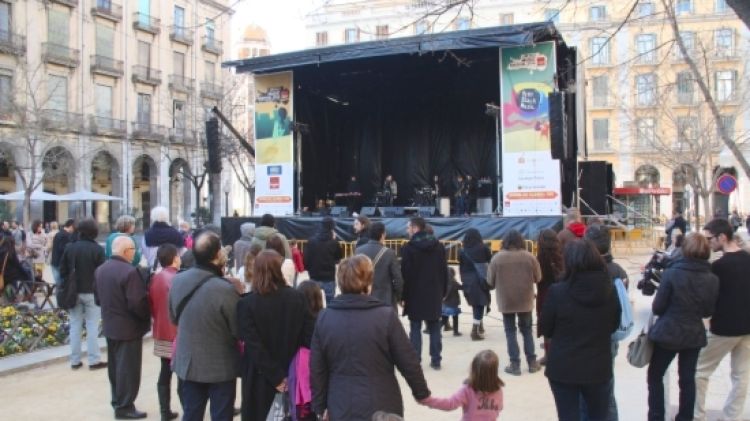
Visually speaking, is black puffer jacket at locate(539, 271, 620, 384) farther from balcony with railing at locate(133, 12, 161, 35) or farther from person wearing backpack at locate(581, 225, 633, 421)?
balcony with railing at locate(133, 12, 161, 35)

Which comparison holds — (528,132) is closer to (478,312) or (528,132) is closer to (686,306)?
(478,312)

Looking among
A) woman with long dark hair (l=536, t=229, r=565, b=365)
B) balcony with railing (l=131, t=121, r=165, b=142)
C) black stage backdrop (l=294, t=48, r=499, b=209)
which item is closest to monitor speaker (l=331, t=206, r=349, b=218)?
black stage backdrop (l=294, t=48, r=499, b=209)

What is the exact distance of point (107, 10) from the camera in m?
37.0

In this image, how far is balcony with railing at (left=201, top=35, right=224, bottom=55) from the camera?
1716 inches

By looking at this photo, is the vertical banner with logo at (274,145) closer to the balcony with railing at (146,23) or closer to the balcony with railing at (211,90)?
the balcony with railing at (146,23)

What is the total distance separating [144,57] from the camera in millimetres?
39844

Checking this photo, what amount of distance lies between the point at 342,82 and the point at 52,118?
19971 millimetres

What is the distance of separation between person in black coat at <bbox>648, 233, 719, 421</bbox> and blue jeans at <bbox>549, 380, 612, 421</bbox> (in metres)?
0.76

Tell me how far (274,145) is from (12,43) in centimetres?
1958

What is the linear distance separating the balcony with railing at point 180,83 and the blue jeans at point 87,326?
36.1 metres

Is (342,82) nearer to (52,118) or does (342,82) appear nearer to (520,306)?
(520,306)

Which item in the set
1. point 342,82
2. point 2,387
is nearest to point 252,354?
point 2,387

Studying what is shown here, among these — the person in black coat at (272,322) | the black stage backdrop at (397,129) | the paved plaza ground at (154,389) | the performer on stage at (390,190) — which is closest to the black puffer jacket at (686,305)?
the paved plaza ground at (154,389)

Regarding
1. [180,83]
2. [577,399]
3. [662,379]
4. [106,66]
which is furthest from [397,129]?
[180,83]
